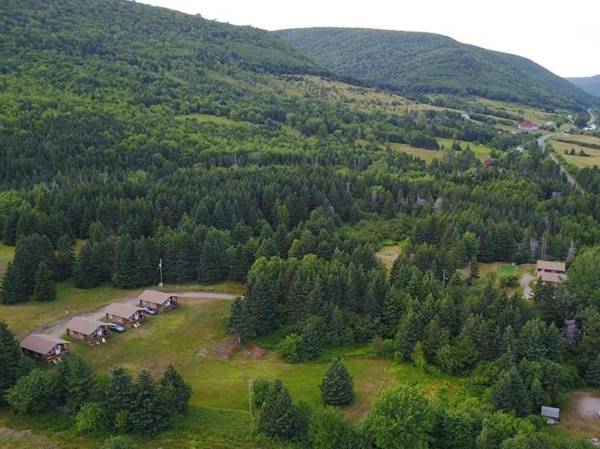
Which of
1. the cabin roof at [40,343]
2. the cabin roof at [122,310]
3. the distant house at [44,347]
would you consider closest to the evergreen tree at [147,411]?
the distant house at [44,347]

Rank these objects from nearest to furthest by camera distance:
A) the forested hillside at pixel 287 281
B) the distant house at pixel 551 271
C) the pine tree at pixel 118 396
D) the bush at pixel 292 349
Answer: the pine tree at pixel 118 396
the forested hillside at pixel 287 281
the bush at pixel 292 349
the distant house at pixel 551 271

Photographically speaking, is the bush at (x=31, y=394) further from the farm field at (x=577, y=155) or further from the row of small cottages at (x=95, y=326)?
the farm field at (x=577, y=155)

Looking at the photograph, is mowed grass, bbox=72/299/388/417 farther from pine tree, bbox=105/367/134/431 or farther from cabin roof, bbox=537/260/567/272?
cabin roof, bbox=537/260/567/272

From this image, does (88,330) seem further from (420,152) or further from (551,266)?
(420,152)

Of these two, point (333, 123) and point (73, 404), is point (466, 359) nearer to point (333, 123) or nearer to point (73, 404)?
point (73, 404)

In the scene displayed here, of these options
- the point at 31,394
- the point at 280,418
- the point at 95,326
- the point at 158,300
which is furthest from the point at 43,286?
the point at 280,418

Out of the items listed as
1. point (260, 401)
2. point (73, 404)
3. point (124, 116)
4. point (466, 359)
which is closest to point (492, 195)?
point (466, 359)

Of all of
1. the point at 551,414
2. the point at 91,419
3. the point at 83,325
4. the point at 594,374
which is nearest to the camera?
the point at 91,419
